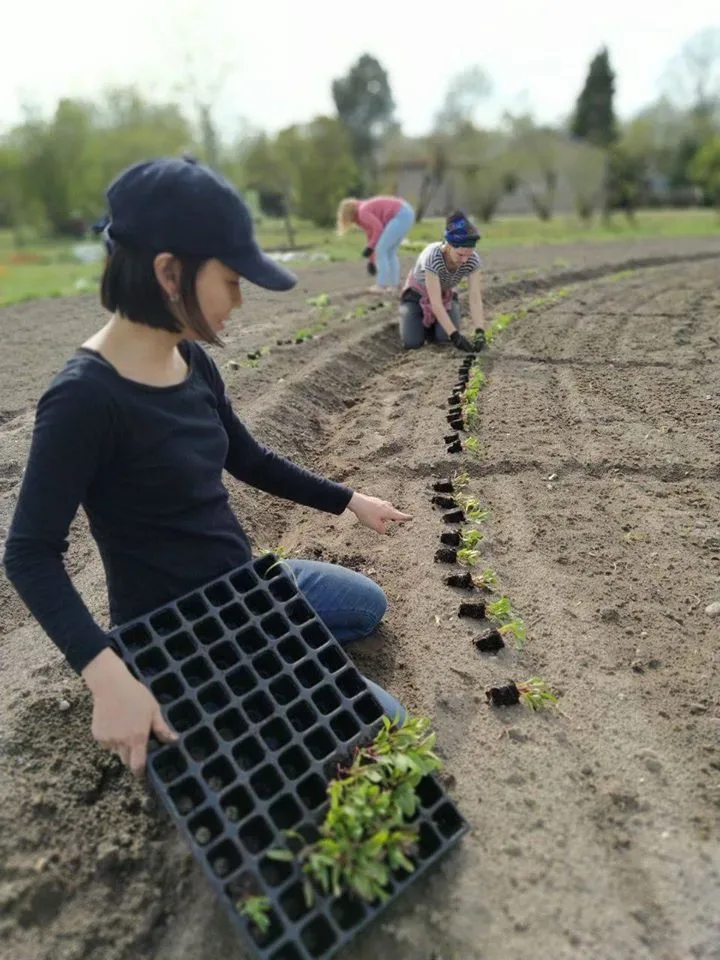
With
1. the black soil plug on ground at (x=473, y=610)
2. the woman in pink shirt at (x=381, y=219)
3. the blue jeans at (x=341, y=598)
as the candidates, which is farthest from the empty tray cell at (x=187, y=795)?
the woman in pink shirt at (x=381, y=219)

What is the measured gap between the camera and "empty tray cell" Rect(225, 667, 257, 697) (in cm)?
229

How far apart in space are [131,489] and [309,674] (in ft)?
2.76

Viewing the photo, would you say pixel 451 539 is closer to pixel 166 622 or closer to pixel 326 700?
pixel 326 700

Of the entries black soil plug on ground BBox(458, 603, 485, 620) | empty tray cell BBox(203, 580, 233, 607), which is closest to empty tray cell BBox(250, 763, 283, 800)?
empty tray cell BBox(203, 580, 233, 607)

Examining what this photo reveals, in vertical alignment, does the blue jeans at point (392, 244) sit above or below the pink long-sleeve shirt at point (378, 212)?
below

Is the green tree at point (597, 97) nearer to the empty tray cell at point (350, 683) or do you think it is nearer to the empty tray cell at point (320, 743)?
the empty tray cell at point (350, 683)

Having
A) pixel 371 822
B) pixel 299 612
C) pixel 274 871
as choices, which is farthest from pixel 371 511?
pixel 274 871

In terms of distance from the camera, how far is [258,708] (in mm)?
2285

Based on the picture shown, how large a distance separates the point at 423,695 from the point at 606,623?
0.95m

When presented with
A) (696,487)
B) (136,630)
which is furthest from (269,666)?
(696,487)

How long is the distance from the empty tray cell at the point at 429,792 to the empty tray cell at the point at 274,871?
17.2 inches

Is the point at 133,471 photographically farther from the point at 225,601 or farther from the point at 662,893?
the point at 662,893

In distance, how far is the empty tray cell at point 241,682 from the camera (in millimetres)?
2291

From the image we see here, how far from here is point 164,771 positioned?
6.73 ft
